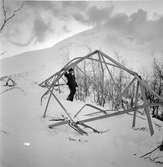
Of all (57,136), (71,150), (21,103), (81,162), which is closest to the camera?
(81,162)

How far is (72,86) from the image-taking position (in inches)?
319

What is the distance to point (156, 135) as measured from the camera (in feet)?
16.1

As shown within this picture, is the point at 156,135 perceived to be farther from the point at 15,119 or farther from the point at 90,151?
the point at 15,119

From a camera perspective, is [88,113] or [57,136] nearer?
[57,136]

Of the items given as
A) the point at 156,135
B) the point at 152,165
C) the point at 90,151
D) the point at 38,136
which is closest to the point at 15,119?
the point at 38,136

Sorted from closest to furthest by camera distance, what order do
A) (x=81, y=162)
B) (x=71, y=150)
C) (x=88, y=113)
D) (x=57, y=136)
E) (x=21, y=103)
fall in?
(x=81, y=162) < (x=71, y=150) < (x=57, y=136) < (x=21, y=103) < (x=88, y=113)

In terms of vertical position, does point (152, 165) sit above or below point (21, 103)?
below

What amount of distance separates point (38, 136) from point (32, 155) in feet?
2.28

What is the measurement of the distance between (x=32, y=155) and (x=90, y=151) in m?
1.03

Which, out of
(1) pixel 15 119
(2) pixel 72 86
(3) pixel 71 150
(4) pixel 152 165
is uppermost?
(2) pixel 72 86

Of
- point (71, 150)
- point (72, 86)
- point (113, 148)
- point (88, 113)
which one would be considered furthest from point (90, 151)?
point (72, 86)

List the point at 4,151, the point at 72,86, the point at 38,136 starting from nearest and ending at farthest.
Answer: the point at 4,151
the point at 38,136
the point at 72,86

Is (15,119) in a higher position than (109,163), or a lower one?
higher

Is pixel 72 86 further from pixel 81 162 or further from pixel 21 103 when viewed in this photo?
pixel 81 162
